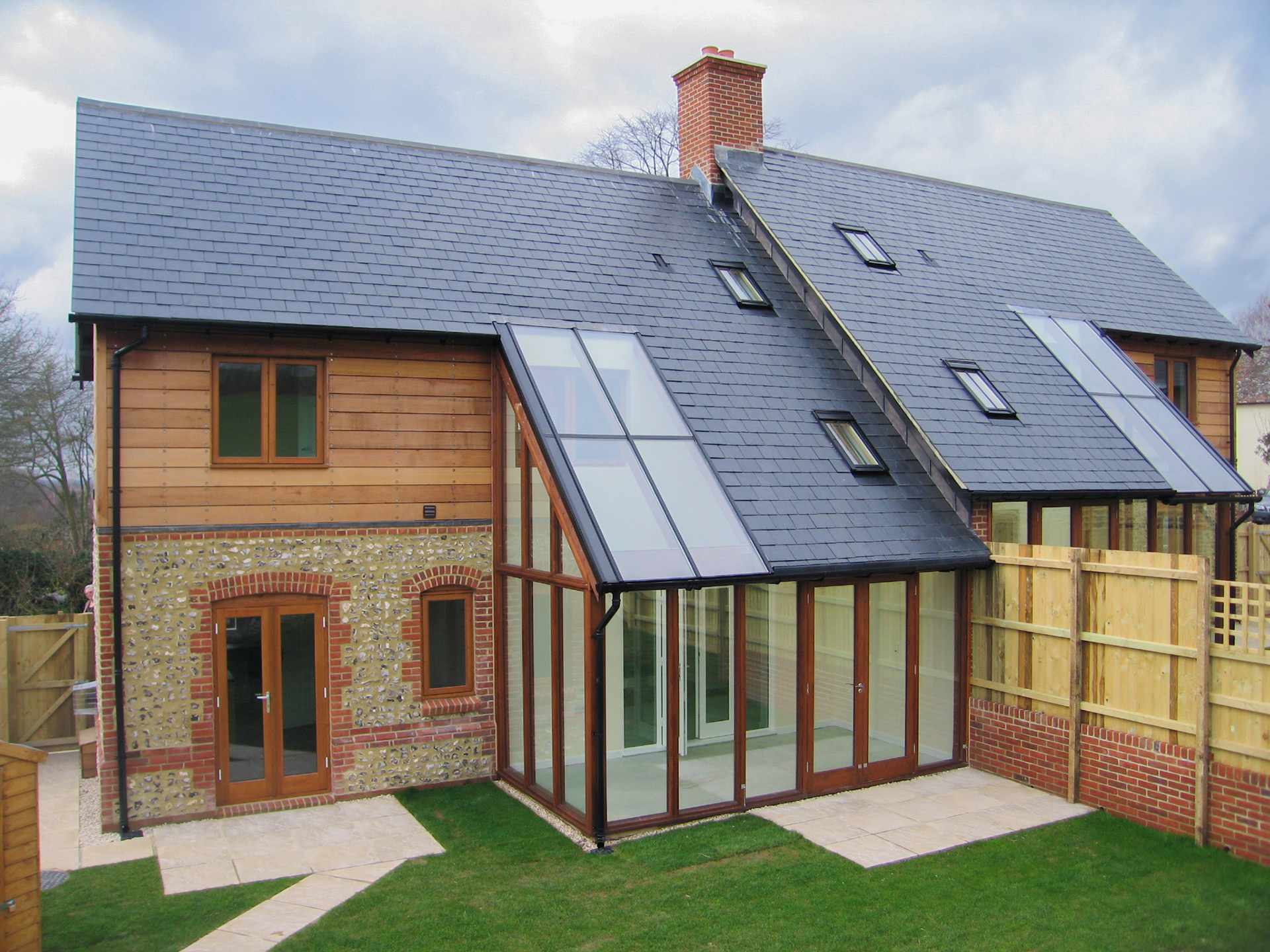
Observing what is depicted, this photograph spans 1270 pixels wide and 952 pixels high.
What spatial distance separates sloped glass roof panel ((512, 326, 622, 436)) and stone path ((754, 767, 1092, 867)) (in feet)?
12.6

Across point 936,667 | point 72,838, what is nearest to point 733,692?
point 936,667

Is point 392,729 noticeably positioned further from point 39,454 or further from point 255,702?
point 39,454

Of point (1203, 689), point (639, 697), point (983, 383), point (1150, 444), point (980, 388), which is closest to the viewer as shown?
point (1203, 689)

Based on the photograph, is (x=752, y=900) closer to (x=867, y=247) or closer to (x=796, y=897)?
(x=796, y=897)

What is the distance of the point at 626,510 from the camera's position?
25.7 ft

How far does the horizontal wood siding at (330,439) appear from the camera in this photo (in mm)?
8297

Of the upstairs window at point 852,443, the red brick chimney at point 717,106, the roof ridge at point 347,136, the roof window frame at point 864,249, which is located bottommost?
the upstairs window at point 852,443

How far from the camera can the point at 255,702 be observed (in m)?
8.70

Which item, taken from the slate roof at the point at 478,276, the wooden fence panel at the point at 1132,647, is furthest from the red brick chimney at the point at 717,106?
the wooden fence panel at the point at 1132,647

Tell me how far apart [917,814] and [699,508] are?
11.0 ft

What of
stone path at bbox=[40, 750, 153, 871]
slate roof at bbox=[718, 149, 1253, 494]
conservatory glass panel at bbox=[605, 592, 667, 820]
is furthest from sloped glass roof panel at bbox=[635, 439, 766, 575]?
stone path at bbox=[40, 750, 153, 871]

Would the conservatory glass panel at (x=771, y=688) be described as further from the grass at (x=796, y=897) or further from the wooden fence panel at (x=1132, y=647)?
the wooden fence panel at (x=1132, y=647)

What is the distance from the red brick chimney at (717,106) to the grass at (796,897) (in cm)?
957

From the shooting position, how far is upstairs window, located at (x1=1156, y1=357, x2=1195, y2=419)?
1423 centimetres
